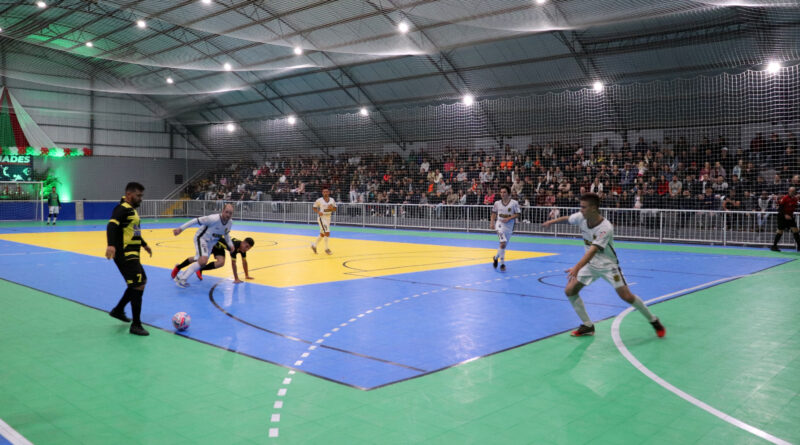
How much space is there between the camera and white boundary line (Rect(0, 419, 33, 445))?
13.5ft

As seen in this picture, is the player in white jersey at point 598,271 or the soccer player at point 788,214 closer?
the player in white jersey at point 598,271

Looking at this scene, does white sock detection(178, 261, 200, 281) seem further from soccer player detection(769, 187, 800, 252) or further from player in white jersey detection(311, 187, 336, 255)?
soccer player detection(769, 187, 800, 252)

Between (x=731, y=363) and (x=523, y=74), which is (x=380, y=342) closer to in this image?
(x=731, y=363)

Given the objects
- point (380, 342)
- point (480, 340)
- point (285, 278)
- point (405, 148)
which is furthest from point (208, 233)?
point (405, 148)

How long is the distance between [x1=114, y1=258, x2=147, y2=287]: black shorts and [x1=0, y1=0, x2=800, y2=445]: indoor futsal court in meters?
0.05

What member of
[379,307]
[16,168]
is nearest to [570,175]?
[379,307]

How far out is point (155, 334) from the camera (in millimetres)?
7391

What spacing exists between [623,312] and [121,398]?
710 centimetres

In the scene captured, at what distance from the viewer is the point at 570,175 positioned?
26766 millimetres

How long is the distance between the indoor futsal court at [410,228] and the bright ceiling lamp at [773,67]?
0.45ft

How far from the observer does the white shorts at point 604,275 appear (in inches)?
284

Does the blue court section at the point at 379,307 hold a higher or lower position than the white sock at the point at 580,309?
lower

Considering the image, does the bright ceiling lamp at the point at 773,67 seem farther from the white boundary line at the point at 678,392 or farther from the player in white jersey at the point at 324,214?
the white boundary line at the point at 678,392

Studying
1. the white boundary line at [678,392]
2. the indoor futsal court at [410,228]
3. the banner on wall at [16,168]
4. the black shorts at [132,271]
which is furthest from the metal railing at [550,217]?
the black shorts at [132,271]
